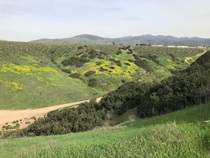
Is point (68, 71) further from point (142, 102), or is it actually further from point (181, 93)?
point (181, 93)

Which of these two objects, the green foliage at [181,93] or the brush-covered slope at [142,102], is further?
the brush-covered slope at [142,102]

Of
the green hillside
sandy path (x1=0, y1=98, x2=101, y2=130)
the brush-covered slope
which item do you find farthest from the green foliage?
the green hillside

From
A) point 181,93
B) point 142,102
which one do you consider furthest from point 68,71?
point 181,93

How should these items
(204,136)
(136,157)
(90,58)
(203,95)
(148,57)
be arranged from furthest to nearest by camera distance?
1. (148,57)
2. (90,58)
3. (203,95)
4. (204,136)
5. (136,157)

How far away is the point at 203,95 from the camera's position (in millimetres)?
18781

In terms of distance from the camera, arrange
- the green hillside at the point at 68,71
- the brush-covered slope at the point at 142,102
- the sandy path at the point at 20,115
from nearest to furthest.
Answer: the brush-covered slope at the point at 142,102 < the sandy path at the point at 20,115 < the green hillside at the point at 68,71

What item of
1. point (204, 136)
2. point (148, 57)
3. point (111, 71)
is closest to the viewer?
point (204, 136)

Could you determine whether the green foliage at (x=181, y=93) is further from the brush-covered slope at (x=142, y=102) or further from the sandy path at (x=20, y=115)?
the sandy path at (x=20, y=115)

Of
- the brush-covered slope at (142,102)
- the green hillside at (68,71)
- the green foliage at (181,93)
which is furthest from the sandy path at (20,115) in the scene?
the green foliage at (181,93)

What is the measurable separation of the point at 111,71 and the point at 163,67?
652 inches

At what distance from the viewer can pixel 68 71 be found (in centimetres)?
6066

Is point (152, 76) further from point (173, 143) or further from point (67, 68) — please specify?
point (173, 143)

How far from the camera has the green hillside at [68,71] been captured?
46062 mm

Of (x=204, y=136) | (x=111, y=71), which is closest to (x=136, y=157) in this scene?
(x=204, y=136)
